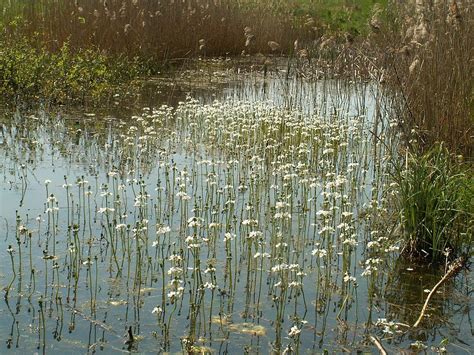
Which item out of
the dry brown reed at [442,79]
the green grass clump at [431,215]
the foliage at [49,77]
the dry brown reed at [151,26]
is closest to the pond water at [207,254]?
the green grass clump at [431,215]

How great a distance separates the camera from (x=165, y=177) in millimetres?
8547

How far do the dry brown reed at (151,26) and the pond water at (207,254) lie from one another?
5.00 m

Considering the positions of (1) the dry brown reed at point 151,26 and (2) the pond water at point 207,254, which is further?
(1) the dry brown reed at point 151,26

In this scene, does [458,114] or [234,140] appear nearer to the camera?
[458,114]

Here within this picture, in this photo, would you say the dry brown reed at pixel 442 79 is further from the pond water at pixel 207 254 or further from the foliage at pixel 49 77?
the foliage at pixel 49 77

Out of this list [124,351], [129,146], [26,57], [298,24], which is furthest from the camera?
[298,24]

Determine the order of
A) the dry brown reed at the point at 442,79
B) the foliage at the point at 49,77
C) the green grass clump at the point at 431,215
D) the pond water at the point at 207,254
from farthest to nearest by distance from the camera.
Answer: the foliage at the point at 49,77
the dry brown reed at the point at 442,79
the green grass clump at the point at 431,215
the pond water at the point at 207,254

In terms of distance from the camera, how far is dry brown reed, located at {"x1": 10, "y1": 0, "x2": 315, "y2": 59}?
1508 cm

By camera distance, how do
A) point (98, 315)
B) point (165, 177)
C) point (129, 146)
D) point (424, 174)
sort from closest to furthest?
point (98, 315), point (424, 174), point (165, 177), point (129, 146)

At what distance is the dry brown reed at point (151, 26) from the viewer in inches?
594

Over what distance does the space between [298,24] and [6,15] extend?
9059mm

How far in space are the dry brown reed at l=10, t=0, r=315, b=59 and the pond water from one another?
500cm

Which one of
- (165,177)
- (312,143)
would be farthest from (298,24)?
(165,177)

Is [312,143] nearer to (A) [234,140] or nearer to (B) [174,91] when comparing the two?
(A) [234,140]
